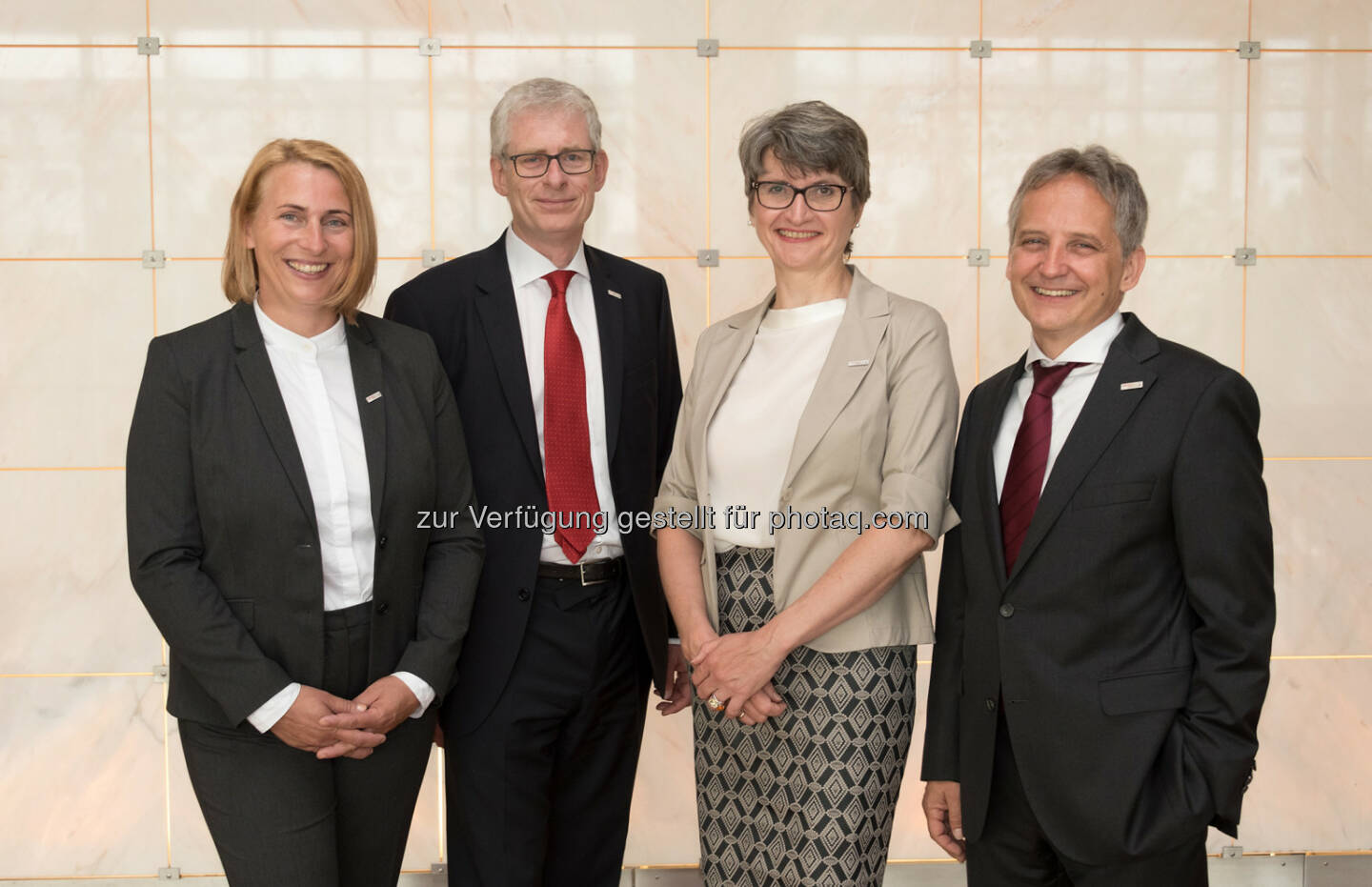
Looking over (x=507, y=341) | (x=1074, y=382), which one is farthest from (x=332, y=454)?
(x=1074, y=382)

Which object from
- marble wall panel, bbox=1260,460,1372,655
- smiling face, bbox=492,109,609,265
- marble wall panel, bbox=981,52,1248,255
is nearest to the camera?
smiling face, bbox=492,109,609,265

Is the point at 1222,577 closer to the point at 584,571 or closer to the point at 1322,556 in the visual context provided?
the point at 584,571

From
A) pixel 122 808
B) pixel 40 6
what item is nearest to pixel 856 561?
pixel 122 808

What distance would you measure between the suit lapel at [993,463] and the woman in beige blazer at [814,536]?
0.07 meters

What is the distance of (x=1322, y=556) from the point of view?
381 cm

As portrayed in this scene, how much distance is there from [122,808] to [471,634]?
218cm

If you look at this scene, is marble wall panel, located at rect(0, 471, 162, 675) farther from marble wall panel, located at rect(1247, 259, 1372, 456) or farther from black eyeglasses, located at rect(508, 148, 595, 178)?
marble wall panel, located at rect(1247, 259, 1372, 456)

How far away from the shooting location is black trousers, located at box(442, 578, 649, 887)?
2.42m

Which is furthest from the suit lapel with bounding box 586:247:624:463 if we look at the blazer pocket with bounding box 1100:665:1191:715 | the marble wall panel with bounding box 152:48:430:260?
the marble wall panel with bounding box 152:48:430:260

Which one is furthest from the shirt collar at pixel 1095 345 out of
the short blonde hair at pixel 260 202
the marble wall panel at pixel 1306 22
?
the marble wall panel at pixel 1306 22

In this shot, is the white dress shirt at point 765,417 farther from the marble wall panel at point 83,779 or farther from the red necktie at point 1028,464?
the marble wall panel at point 83,779

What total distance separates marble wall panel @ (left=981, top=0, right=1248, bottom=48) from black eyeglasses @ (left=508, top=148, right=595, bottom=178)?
1.85 metres

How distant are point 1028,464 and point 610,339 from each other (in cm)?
105

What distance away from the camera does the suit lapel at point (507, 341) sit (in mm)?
2422
